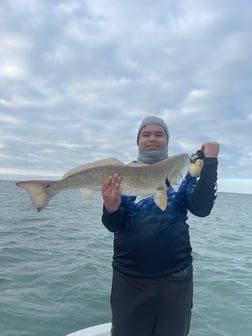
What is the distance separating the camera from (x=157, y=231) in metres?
3.26

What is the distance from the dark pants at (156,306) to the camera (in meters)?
3.17

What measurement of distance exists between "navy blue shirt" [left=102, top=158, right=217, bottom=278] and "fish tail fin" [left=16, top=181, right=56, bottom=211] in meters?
0.68

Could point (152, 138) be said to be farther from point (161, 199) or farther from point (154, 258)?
point (154, 258)

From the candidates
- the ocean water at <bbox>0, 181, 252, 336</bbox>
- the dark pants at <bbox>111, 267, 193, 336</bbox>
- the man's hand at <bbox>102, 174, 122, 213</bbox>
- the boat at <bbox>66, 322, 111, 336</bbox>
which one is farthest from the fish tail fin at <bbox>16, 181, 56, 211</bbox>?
the ocean water at <bbox>0, 181, 252, 336</bbox>

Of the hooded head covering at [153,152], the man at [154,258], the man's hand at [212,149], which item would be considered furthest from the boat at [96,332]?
the man's hand at [212,149]

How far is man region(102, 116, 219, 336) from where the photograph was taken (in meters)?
3.19

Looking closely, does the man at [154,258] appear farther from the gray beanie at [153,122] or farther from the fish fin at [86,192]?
the gray beanie at [153,122]

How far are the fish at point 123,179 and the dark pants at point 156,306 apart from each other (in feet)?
2.83

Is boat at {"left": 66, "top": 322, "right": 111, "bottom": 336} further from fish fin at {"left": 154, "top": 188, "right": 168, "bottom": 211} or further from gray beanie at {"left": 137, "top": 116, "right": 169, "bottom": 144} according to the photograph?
gray beanie at {"left": 137, "top": 116, "right": 169, "bottom": 144}

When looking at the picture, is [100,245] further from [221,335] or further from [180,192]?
[180,192]

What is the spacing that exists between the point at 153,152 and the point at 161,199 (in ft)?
2.11

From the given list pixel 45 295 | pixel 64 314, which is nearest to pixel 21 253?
pixel 45 295

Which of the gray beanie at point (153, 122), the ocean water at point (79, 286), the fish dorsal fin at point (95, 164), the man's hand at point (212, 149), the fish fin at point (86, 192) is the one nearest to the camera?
the man's hand at point (212, 149)

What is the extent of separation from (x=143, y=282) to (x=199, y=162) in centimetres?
139
